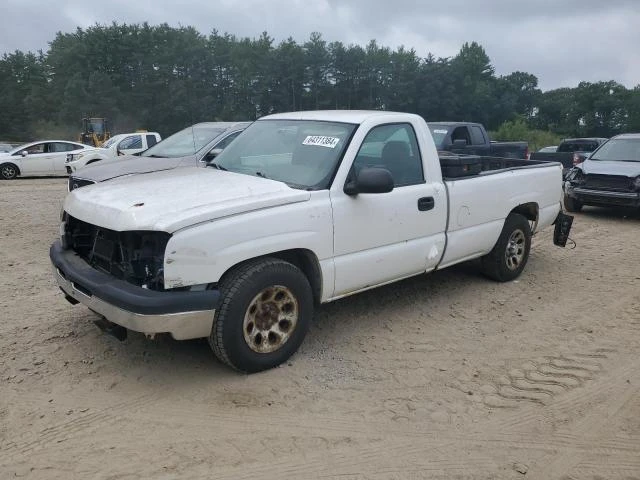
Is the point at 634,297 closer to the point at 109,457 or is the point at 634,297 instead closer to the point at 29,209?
the point at 109,457

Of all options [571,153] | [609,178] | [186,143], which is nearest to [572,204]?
[609,178]

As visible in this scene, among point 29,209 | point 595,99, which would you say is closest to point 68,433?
point 29,209

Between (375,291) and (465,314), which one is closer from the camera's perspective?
(465,314)

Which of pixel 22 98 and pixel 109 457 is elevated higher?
pixel 22 98

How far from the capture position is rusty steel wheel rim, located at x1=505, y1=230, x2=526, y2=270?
6.20 metres

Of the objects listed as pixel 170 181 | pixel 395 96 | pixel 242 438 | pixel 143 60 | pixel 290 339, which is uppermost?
pixel 143 60

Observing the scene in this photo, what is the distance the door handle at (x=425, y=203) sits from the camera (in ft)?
15.8

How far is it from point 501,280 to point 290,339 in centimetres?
313

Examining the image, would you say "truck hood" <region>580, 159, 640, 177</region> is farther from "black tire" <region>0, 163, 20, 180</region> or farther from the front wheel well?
"black tire" <region>0, 163, 20, 180</region>

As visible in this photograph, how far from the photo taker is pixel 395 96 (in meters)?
52.4

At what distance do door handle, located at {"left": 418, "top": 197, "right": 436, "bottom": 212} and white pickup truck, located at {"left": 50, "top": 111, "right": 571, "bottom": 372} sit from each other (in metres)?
0.02

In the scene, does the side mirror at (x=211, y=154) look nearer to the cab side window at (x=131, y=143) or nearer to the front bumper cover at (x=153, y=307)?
the front bumper cover at (x=153, y=307)

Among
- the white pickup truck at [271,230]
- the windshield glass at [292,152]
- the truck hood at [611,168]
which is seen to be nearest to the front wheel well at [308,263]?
the white pickup truck at [271,230]

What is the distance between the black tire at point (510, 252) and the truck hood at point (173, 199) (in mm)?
2863
